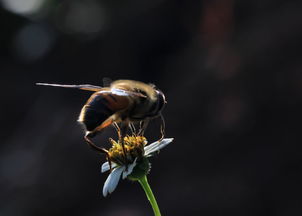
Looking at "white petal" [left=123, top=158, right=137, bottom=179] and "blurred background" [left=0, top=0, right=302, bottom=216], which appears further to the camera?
"blurred background" [left=0, top=0, right=302, bottom=216]

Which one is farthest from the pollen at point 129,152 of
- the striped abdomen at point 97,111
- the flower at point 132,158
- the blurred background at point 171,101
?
the blurred background at point 171,101

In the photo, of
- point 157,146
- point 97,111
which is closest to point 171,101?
point 157,146

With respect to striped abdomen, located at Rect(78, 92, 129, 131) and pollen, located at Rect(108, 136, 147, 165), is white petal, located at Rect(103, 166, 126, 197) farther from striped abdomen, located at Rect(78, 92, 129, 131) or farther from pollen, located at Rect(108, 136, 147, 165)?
striped abdomen, located at Rect(78, 92, 129, 131)

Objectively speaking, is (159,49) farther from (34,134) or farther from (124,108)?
(124,108)

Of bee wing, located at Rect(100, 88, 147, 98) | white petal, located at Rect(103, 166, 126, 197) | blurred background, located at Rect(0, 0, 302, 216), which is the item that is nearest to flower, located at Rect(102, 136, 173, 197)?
white petal, located at Rect(103, 166, 126, 197)

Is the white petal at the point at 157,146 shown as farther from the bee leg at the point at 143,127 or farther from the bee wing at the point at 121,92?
the bee wing at the point at 121,92

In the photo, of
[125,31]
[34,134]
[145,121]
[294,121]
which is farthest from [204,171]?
[145,121]

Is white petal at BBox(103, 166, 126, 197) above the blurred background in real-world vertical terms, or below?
above

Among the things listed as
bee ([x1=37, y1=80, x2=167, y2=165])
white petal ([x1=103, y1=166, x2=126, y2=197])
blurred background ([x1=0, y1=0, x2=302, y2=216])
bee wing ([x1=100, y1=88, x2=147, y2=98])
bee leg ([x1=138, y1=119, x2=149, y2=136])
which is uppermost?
bee wing ([x1=100, y1=88, x2=147, y2=98])
